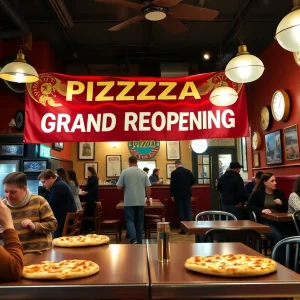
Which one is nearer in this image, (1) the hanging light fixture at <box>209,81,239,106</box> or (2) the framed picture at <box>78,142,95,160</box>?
(1) the hanging light fixture at <box>209,81,239,106</box>

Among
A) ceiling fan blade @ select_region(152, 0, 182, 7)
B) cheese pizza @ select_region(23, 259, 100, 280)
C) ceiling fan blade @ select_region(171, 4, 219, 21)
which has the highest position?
ceiling fan blade @ select_region(171, 4, 219, 21)

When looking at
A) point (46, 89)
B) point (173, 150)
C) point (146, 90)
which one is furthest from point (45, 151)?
point (173, 150)

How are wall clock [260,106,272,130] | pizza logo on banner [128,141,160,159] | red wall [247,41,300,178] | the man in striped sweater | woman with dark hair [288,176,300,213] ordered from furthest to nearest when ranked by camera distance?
pizza logo on banner [128,141,160,159] < wall clock [260,106,272,130] < red wall [247,41,300,178] < woman with dark hair [288,176,300,213] < the man in striped sweater

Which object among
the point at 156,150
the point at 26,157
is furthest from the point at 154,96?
the point at 156,150

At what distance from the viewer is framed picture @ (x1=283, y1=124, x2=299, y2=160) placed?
645 cm

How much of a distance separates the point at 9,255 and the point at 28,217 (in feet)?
4.40

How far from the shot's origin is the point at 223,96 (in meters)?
3.21

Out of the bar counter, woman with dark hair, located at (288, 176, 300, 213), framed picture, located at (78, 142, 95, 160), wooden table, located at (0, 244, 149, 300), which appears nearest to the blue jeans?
woman with dark hair, located at (288, 176, 300, 213)

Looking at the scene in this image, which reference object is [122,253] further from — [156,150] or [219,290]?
[156,150]

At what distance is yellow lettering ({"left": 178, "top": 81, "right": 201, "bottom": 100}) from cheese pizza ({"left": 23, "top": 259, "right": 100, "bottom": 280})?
6.09ft

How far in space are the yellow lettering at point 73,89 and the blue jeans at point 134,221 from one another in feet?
11.3

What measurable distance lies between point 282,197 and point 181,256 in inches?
133

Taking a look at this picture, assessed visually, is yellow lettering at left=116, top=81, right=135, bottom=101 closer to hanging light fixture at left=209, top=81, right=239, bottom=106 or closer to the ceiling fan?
hanging light fixture at left=209, top=81, right=239, bottom=106

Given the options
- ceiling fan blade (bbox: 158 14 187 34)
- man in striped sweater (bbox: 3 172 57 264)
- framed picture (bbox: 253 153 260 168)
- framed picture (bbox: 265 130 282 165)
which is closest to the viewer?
man in striped sweater (bbox: 3 172 57 264)
